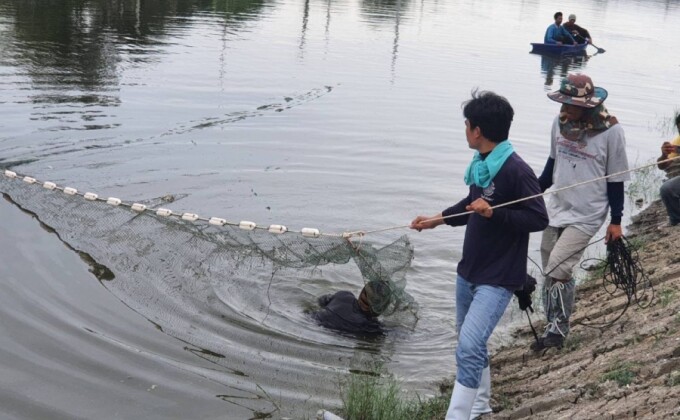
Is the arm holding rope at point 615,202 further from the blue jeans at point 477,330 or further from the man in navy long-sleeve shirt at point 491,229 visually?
the blue jeans at point 477,330

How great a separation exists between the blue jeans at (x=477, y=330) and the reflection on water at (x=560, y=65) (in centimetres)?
2083

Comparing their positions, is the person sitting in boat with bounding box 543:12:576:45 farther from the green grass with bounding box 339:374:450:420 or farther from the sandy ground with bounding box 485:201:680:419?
the green grass with bounding box 339:374:450:420

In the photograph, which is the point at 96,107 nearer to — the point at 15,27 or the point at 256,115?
the point at 256,115

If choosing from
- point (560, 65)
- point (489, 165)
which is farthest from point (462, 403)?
point (560, 65)

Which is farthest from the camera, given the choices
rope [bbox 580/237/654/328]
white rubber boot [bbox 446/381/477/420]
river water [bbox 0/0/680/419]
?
river water [bbox 0/0/680/419]

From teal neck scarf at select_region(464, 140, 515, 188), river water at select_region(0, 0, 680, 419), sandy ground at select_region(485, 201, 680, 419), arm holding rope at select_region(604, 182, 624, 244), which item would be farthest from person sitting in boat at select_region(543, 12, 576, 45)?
teal neck scarf at select_region(464, 140, 515, 188)

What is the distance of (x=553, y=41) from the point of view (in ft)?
98.0

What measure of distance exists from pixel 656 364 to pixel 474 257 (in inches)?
50.5

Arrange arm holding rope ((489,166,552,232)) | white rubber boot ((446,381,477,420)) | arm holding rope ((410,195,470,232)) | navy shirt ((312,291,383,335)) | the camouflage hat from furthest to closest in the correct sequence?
navy shirt ((312,291,383,335))
the camouflage hat
arm holding rope ((410,195,470,232))
white rubber boot ((446,381,477,420))
arm holding rope ((489,166,552,232))

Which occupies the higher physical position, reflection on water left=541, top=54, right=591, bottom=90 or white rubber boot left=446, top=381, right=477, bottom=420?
white rubber boot left=446, top=381, right=477, bottom=420

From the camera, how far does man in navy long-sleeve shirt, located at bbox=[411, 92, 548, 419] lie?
14.9 feet

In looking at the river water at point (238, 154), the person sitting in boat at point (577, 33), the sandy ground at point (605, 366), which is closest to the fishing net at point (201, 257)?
the river water at point (238, 154)

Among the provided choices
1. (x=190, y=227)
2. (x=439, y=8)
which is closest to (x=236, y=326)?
(x=190, y=227)

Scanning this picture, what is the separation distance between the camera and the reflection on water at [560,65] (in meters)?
26.0
